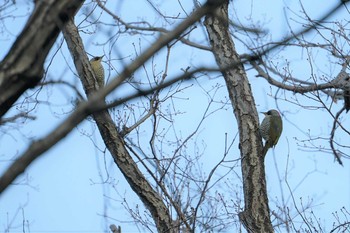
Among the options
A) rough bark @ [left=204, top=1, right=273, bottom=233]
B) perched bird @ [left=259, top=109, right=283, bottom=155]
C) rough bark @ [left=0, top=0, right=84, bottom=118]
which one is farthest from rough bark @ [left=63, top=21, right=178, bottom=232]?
rough bark @ [left=0, top=0, right=84, bottom=118]

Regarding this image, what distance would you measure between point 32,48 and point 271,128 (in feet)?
24.3

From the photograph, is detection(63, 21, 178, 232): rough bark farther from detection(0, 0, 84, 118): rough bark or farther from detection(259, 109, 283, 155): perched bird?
detection(0, 0, 84, 118): rough bark

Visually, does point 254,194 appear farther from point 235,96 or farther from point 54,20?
point 54,20

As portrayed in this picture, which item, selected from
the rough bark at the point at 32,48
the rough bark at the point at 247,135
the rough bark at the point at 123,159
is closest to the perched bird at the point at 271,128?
the rough bark at the point at 247,135

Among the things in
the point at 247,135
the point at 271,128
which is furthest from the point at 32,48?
the point at 271,128

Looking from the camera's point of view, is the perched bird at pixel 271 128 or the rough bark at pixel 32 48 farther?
the perched bird at pixel 271 128

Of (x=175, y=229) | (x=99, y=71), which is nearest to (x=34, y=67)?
A: (x=175, y=229)

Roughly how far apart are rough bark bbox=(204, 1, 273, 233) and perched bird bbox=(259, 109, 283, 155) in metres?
0.20

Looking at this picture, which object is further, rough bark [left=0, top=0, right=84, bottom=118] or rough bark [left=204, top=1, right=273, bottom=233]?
rough bark [left=204, top=1, right=273, bottom=233]

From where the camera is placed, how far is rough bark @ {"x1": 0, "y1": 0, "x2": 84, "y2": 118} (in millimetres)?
2002

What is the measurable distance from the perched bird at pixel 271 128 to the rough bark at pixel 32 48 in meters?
6.37

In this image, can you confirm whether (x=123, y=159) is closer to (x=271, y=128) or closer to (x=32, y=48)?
(x=271, y=128)

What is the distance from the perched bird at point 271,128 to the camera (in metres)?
8.41

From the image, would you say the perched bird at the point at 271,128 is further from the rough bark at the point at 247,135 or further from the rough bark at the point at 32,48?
the rough bark at the point at 32,48
